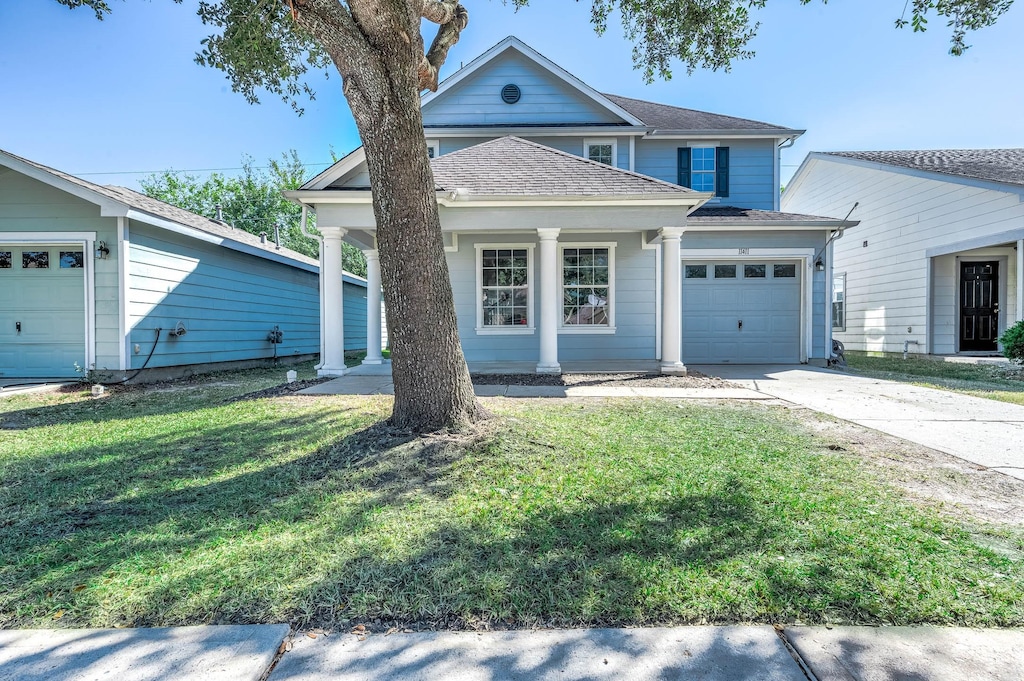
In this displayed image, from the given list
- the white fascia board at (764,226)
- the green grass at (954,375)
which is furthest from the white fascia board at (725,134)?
the green grass at (954,375)

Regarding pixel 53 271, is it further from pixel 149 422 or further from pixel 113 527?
pixel 113 527

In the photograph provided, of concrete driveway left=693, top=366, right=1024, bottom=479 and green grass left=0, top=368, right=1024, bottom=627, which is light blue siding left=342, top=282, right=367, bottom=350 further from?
green grass left=0, top=368, right=1024, bottom=627

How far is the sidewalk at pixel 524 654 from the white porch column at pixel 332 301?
682 cm

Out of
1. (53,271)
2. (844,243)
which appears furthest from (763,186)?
(53,271)

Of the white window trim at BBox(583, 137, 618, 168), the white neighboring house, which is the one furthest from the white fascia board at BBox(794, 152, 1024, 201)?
the white window trim at BBox(583, 137, 618, 168)

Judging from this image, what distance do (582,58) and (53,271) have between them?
463 inches

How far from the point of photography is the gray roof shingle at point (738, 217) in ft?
35.4

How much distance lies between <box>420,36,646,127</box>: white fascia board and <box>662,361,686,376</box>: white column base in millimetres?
5912

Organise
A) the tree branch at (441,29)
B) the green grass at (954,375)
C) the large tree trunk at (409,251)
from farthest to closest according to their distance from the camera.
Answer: the green grass at (954,375) < the tree branch at (441,29) < the large tree trunk at (409,251)

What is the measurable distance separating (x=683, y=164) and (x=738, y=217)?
2.08m

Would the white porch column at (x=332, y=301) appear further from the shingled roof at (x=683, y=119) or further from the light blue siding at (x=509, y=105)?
the shingled roof at (x=683, y=119)

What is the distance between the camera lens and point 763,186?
1236cm

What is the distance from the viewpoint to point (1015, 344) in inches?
367

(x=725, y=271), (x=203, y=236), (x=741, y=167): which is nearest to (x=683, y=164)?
(x=741, y=167)
